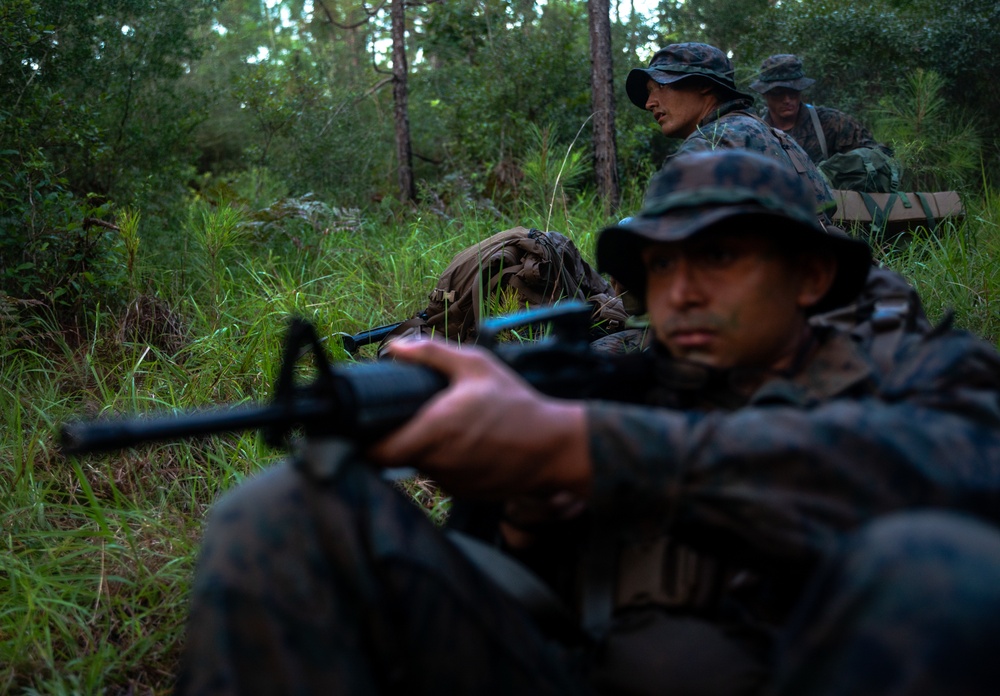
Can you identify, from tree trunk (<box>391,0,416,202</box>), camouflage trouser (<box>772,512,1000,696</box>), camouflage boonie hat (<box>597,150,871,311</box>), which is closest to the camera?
camouflage trouser (<box>772,512,1000,696</box>)

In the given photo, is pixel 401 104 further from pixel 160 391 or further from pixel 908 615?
pixel 908 615

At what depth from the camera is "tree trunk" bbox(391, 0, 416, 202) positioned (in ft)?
30.0

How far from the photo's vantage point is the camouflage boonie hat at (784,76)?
7320 millimetres

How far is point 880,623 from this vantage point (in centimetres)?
111

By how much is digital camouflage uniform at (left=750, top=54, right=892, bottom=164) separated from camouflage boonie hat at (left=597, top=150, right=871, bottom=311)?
5761 mm

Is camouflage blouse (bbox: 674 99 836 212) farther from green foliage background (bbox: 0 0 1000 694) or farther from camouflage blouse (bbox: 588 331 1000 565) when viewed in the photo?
camouflage blouse (bbox: 588 331 1000 565)

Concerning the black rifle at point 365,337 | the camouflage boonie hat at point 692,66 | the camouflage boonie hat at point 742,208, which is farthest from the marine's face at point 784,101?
the camouflage boonie hat at point 742,208

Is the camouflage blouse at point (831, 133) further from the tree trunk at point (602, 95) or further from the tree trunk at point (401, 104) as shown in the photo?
the tree trunk at point (401, 104)

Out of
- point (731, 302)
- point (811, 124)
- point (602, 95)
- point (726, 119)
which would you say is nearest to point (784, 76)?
point (811, 124)

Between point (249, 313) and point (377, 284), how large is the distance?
3.07ft

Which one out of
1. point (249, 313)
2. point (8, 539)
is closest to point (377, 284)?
point (249, 313)

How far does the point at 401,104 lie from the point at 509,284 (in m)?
5.33

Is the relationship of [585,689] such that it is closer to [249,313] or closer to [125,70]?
[249,313]

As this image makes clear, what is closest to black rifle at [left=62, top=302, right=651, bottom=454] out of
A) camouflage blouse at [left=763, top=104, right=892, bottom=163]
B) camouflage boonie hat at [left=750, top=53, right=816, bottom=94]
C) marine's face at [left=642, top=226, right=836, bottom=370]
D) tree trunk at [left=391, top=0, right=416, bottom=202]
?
marine's face at [left=642, top=226, right=836, bottom=370]
